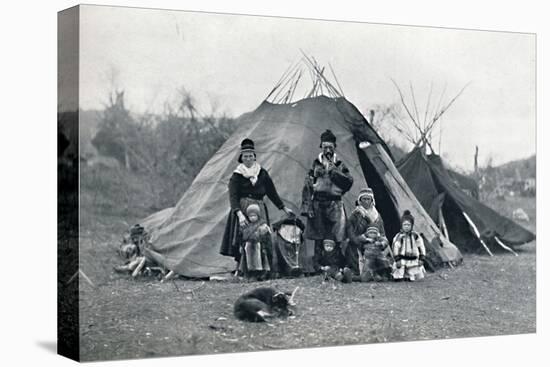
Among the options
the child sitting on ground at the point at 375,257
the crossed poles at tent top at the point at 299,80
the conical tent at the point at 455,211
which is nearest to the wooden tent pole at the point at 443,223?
the conical tent at the point at 455,211

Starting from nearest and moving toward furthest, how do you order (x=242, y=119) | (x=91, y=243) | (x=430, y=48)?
(x=91, y=243), (x=242, y=119), (x=430, y=48)

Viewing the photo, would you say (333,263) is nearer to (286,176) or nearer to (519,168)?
(286,176)

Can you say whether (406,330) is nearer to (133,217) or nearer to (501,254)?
(501,254)

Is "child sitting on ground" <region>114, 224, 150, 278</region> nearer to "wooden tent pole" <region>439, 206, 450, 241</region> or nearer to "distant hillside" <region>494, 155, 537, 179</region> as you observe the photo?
"wooden tent pole" <region>439, 206, 450, 241</region>

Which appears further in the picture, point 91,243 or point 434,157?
point 434,157

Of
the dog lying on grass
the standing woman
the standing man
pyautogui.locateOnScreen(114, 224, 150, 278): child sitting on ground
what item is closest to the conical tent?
the standing man

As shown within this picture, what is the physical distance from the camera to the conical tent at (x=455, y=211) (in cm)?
1470

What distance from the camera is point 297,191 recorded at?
13773 millimetres

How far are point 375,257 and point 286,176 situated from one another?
1.46 meters

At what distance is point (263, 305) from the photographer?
13297 millimetres

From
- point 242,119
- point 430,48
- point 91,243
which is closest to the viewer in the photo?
point 91,243

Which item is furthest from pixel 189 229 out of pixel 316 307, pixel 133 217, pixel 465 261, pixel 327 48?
pixel 465 261

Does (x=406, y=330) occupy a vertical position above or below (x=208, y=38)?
below

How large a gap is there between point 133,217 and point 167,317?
1114 mm
